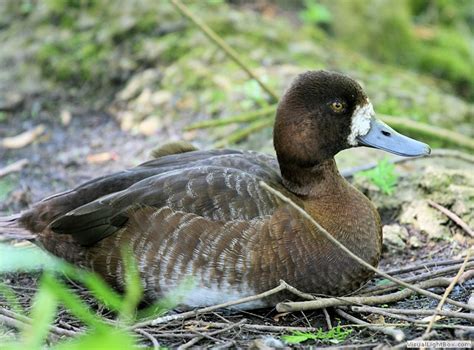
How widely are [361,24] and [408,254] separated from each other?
5.43 meters

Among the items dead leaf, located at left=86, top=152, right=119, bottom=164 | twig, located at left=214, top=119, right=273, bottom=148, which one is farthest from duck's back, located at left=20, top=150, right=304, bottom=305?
dead leaf, located at left=86, top=152, right=119, bottom=164

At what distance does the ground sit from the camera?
13.9ft

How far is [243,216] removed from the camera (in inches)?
138

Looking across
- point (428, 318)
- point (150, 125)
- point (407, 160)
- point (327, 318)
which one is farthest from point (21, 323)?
point (150, 125)

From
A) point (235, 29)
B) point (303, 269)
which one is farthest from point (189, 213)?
point (235, 29)

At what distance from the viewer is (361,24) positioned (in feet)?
29.8

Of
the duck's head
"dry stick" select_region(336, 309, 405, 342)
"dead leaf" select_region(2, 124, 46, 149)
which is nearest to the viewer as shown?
"dry stick" select_region(336, 309, 405, 342)

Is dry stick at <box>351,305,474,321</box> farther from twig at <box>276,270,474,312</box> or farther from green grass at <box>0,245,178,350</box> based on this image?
green grass at <box>0,245,178,350</box>

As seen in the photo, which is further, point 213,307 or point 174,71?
point 174,71

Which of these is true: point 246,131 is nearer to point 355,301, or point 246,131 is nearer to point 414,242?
point 414,242

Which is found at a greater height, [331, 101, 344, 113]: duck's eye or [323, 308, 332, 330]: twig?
[331, 101, 344, 113]: duck's eye

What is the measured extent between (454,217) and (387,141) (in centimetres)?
76

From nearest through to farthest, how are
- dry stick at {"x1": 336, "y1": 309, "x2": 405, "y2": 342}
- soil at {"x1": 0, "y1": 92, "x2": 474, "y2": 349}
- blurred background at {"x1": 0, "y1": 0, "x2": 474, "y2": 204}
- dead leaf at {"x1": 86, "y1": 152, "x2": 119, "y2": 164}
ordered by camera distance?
dry stick at {"x1": 336, "y1": 309, "x2": 405, "y2": 342} < soil at {"x1": 0, "y1": 92, "x2": 474, "y2": 349} < dead leaf at {"x1": 86, "y1": 152, "x2": 119, "y2": 164} < blurred background at {"x1": 0, "y1": 0, "x2": 474, "y2": 204}

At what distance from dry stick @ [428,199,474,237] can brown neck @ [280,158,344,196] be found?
34.3 inches
